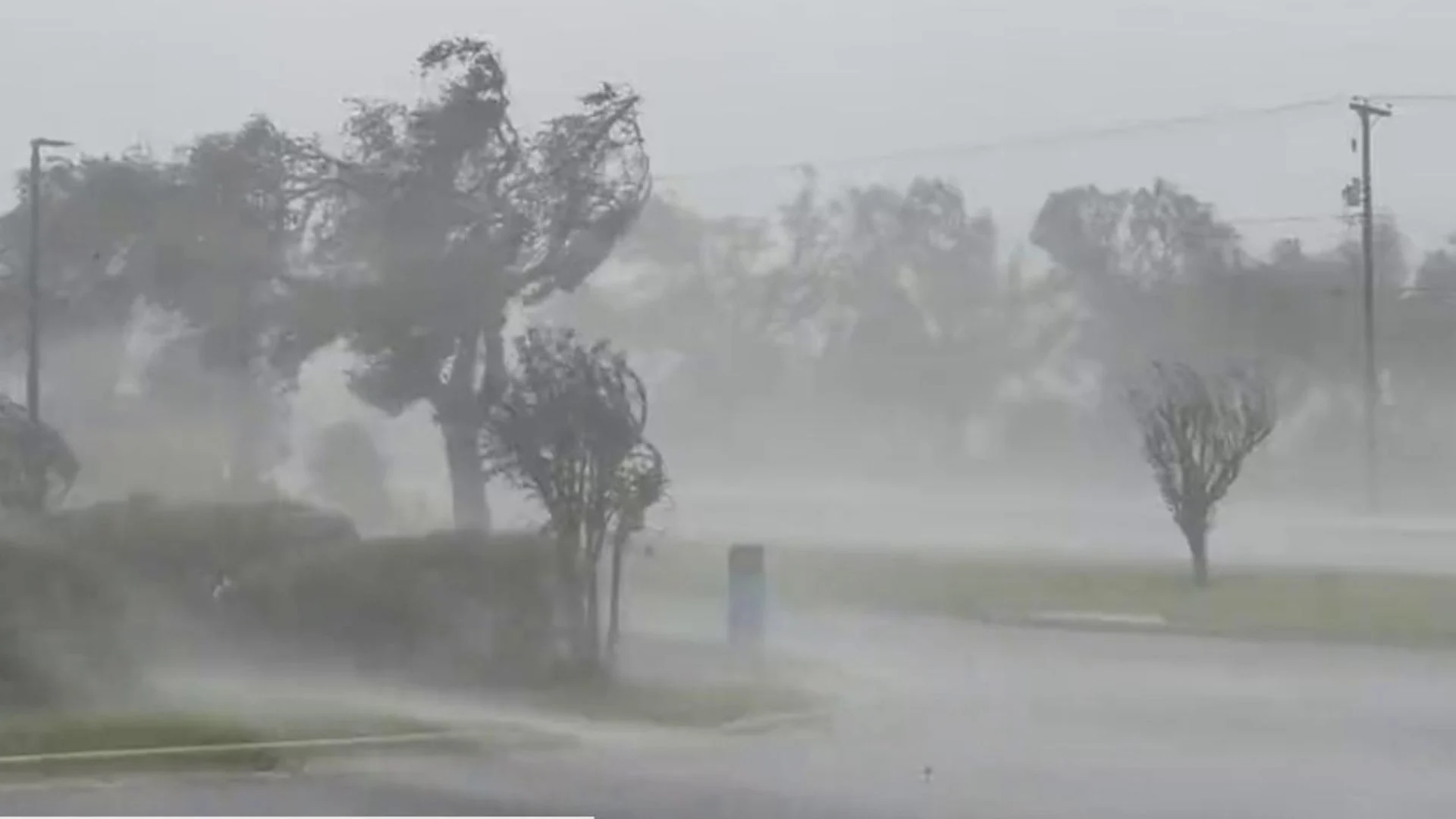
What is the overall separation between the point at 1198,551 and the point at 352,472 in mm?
8956

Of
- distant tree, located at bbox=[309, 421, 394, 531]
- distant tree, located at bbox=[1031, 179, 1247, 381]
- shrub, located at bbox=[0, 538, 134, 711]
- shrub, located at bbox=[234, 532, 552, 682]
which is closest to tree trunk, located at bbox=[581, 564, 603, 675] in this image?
shrub, located at bbox=[234, 532, 552, 682]

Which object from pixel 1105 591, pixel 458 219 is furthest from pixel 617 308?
pixel 1105 591

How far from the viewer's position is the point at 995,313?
2502cm

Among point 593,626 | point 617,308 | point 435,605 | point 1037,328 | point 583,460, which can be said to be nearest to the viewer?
point 435,605

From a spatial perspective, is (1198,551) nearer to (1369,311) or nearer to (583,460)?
(1369,311)

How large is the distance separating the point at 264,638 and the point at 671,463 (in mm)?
6125

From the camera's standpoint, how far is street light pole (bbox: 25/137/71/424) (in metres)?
21.0

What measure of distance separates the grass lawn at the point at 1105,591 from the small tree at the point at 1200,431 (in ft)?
2.51

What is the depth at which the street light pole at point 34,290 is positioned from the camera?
2102cm

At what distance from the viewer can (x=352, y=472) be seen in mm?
18781

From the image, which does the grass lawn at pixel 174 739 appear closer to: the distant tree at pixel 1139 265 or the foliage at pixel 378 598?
the foliage at pixel 378 598

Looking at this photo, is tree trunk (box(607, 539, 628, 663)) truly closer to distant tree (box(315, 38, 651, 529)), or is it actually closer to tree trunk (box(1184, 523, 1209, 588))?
distant tree (box(315, 38, 651, 529))

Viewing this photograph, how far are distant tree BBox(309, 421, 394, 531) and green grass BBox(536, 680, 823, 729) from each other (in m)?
3.53

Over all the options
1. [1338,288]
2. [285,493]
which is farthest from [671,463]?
[1338,288]
